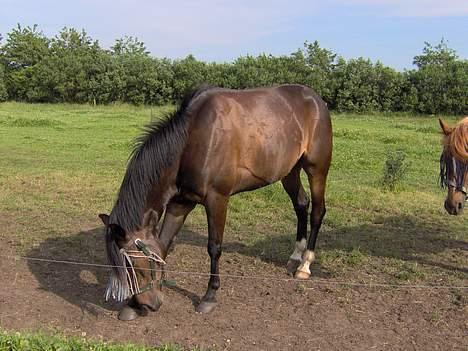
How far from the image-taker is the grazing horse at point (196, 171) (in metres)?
4.30

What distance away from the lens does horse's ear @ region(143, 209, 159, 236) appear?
4422 millimetres

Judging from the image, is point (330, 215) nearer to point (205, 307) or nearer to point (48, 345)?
point (205, 307)

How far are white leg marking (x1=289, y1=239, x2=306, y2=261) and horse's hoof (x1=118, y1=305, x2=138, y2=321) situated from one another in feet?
6.96

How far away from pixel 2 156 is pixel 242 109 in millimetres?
10270

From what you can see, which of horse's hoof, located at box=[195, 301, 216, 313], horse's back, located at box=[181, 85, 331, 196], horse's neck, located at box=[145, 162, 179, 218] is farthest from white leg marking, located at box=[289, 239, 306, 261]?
horse's neck, located at box=[145, 162, 179, 218]

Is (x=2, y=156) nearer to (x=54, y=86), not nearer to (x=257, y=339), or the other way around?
(x=257, y=339)

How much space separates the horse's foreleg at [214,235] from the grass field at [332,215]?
1.09 meters

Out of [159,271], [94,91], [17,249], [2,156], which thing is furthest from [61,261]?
[94,91]

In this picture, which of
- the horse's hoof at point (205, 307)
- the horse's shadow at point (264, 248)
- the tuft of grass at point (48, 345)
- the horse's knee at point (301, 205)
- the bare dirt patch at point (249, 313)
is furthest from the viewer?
the horse's knee at point (301, 205)

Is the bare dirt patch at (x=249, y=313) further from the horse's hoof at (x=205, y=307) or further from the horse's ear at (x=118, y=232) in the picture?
the horse's ear at (x=118, y=232)

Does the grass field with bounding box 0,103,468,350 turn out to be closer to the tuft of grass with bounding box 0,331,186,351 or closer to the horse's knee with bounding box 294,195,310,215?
the horse's knee with bounding box 294,195,310,215

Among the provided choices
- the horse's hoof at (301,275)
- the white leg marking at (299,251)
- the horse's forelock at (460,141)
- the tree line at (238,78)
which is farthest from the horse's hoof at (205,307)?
the tree line at (238,78)

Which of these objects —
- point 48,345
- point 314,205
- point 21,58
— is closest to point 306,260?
point 314,205

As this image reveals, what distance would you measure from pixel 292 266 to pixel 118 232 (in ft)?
7.69
